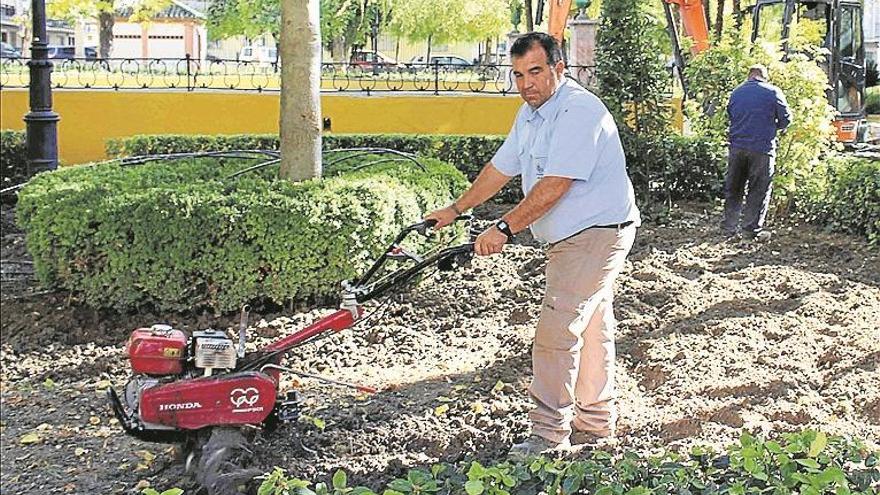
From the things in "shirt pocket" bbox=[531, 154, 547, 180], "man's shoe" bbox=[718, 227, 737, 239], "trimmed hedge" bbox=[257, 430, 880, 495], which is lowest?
"man's shoe" bbox=[718, 227, 737, 239]

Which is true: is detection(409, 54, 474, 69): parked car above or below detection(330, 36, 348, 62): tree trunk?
below

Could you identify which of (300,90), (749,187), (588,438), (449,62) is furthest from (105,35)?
(588,438)

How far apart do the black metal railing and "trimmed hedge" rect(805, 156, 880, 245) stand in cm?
533

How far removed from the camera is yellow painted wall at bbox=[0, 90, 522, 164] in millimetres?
15797

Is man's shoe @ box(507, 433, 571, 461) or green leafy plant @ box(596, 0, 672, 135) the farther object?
green leafy plant @ box(596, 0, 672, 135)

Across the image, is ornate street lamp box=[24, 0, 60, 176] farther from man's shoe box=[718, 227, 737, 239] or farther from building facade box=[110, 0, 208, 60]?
building facade box=[110, 0, 208, 60]

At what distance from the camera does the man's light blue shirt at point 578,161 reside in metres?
4.53

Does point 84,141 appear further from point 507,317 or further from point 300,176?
point 507,317

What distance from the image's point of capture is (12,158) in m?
13.9

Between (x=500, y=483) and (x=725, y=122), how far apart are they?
9.43m

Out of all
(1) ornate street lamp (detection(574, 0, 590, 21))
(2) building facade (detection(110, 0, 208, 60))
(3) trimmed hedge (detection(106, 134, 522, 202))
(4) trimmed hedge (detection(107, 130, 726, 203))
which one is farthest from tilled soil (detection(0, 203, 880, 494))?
(2) building facade (detection(110, 0, 208, 60))

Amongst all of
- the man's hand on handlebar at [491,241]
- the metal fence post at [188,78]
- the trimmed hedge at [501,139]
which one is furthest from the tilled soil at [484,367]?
the metal fence post at [188,78]

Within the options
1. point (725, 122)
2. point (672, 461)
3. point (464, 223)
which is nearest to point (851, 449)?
point (672, 461)

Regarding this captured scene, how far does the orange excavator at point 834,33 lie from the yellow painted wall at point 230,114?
3.85 meters
